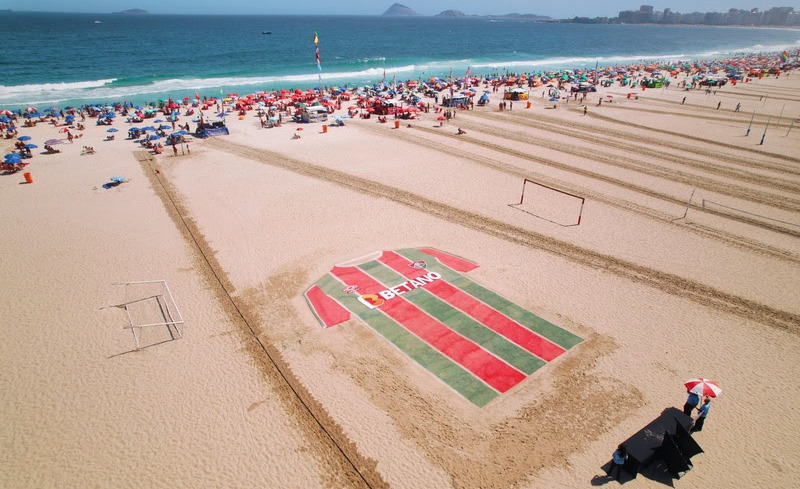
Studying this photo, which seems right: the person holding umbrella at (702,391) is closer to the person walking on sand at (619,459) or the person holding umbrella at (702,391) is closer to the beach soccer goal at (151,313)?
the person walking on sand at (619,459)

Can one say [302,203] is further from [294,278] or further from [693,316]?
[693,316]

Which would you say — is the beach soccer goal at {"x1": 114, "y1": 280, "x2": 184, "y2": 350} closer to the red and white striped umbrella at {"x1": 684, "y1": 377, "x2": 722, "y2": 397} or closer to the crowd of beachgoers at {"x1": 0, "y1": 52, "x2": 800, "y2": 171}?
the red and white striped umbrella at {"x1": 684, "y1": 377, "x2": 722, "y2": 397}

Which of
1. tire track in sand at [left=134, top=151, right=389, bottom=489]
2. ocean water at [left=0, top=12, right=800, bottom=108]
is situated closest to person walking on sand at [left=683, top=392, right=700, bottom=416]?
tire track in sand at [left=134, top=151, right=389, bottom=489]

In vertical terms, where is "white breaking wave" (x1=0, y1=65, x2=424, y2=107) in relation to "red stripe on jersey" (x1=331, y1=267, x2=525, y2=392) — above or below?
above

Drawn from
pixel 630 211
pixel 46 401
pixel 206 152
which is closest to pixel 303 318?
pixel 46 401

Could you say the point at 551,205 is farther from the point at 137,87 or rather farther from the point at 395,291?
the point at 137,87

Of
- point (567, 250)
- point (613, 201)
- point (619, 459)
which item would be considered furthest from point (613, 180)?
point (619, 459)
